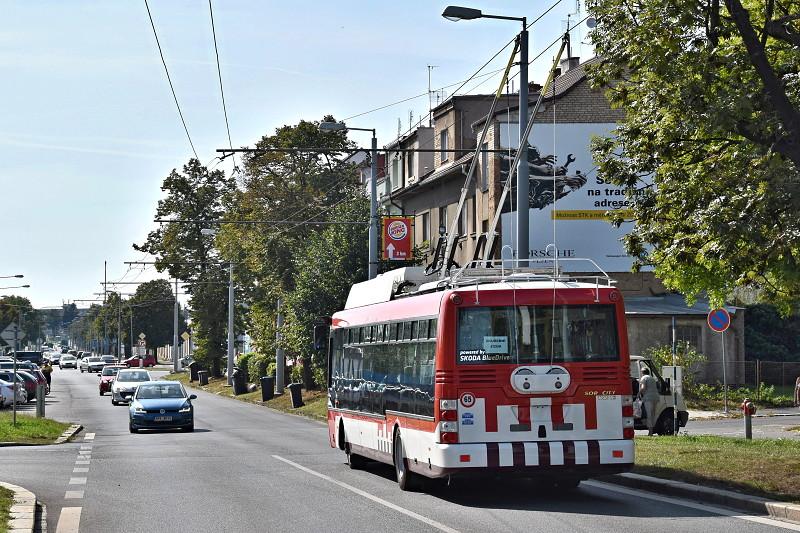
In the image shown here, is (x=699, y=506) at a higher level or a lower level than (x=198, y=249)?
lower

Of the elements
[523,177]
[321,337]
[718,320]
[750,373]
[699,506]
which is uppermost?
[523,177]

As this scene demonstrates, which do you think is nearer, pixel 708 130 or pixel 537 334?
pixel 708 130

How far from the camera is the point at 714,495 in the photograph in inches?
572

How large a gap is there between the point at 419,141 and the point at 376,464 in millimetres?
39162

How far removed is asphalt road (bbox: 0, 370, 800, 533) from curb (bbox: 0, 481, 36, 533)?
285 mm

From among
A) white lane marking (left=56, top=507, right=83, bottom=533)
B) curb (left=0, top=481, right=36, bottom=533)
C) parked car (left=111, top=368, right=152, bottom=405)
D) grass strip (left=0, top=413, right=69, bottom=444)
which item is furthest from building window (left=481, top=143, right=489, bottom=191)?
white lane marking (left=56, top=507, right=83, bottom=533)

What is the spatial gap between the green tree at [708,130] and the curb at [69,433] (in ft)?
55.1

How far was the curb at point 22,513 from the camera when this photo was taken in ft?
39.3

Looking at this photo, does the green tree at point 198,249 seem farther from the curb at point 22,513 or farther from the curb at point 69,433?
the curb at point 22,513

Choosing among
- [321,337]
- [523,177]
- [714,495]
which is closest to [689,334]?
[321,337]

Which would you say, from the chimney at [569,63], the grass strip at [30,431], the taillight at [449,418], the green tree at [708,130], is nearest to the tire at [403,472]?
the taillight at [449,418]

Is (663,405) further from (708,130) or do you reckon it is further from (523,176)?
(708,130)

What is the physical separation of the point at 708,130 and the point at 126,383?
42.4 meters

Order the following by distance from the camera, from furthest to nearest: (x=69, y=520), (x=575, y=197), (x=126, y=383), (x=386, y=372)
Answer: (x=126, y=383)
(x=575, y=197)
(x=386, y=372)
(x=69, y=520)
